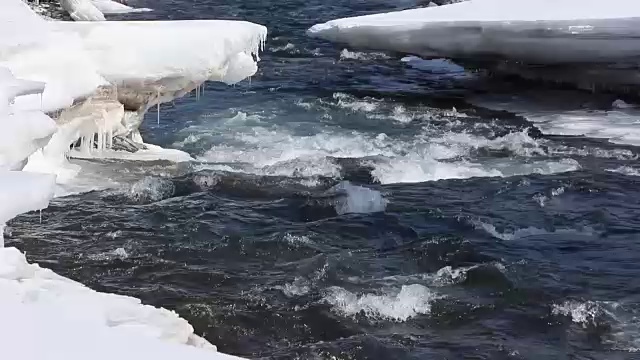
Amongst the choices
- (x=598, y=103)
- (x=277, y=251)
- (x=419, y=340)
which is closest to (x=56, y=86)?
(x=277, y=251)

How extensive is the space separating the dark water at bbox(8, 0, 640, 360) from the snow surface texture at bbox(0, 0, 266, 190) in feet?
1.86

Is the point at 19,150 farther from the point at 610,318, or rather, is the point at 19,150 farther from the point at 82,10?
the point at 82,10

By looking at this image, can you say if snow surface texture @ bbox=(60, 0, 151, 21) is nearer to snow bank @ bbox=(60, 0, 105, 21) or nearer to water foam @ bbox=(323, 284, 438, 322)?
snow bank @ bbox=(60, 0, 105, 21)

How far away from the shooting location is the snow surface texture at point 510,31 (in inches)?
464

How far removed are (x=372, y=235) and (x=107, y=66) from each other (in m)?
3.44

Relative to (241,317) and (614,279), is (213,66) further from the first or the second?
(614,279)

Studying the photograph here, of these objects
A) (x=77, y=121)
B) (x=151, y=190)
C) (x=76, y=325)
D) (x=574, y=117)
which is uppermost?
(x=76, y=325)

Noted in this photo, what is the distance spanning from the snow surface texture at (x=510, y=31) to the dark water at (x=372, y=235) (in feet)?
3.29

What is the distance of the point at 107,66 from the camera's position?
9.31m

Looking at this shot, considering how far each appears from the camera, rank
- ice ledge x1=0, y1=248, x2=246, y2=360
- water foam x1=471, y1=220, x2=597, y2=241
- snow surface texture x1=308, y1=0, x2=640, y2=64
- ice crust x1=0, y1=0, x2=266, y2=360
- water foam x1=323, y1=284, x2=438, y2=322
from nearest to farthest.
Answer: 1. ice ledge x1=0, y1=248, x2=246, y2=360
2. ice crust x1=0, y1=0, x2=266, y2=360
3. water foam x1=323, y1=284, x2=438, y2=322
4. water foam x1=471, y1=220, x2=597, y2=241
5. snow surface texture x1=308, y1=0, x2=640, y2=64

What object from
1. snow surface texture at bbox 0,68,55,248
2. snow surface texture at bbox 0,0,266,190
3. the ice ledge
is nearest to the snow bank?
snow surface texture at bbox 0,0,266,190

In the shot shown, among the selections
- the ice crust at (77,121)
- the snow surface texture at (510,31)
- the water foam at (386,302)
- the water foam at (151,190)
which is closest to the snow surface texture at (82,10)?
the snow surface texture at (510,31)

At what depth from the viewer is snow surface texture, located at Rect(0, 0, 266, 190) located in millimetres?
8758

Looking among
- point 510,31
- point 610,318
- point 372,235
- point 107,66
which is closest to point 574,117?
point 510,31
